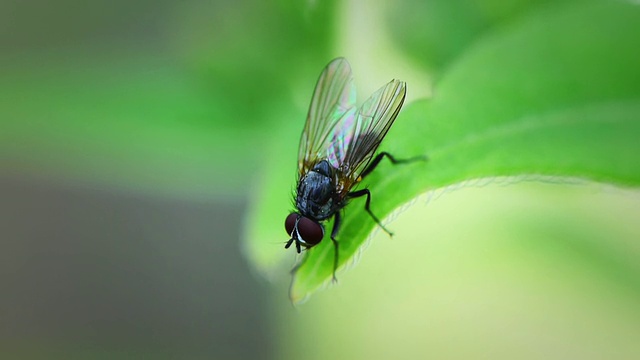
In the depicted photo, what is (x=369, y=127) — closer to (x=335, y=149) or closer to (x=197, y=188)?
(x=335, y=149)

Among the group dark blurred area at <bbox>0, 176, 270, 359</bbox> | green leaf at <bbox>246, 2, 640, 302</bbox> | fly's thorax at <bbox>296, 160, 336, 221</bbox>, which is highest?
green leaf at <bbox>246, 2, 640, 302</bbox>

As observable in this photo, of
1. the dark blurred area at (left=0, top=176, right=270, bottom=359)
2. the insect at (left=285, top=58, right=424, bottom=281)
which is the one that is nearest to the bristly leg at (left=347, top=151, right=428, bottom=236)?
the insect at (left=285, top=58, right=424, bottom=281)

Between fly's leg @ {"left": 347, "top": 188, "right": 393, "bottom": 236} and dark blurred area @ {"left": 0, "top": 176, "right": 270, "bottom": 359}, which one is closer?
fly's leg @ {"left": 347, "top": 188, "right": 393, "bottom": 236}

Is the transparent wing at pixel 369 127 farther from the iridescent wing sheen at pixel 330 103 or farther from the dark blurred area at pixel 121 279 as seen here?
the dark blurred area at pixel 121 279

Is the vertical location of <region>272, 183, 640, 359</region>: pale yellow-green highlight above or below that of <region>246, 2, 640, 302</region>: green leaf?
below

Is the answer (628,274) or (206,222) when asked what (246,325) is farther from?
(628,274)

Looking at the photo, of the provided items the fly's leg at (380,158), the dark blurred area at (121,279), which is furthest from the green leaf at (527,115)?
the dark blurred area at (121,279)

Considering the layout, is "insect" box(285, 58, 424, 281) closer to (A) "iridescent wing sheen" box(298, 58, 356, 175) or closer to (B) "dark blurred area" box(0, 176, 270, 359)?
(A) "iridescent wing sheen" box(298, 58, 356, 175)
